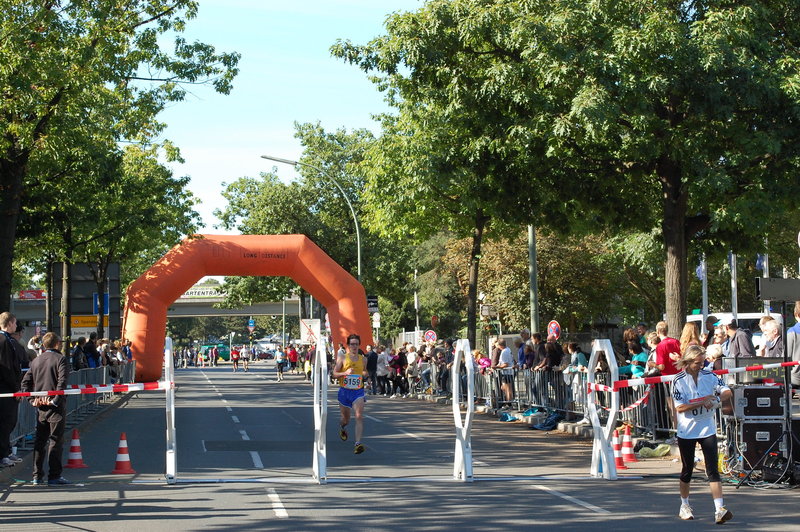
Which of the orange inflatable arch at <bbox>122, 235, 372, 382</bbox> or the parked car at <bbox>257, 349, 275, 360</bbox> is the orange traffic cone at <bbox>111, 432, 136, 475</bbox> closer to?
the orange inflatable arch at <bbox>122, 235, 372, 382</bbox>

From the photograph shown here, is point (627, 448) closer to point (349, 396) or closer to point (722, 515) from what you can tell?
point (349, 396)

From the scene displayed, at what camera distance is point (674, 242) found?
19109mm

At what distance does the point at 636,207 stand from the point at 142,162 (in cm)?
2239

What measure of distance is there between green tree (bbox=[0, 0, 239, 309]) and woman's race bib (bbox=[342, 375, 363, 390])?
7510 millimetres

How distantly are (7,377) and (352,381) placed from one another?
5161 millimetres

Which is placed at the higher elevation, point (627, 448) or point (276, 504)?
point (627, 448)

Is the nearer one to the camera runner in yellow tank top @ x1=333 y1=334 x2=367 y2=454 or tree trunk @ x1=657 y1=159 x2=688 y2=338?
runner in yellow tank top @ x1=333 y1=334 x2=367 y2=454

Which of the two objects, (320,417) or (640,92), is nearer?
(320,417)

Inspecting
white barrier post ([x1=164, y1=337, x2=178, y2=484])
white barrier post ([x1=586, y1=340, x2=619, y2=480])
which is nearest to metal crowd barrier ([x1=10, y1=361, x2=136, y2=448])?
Result: white barrier post ([x1=164, y1=337, x2=178, y2=484])

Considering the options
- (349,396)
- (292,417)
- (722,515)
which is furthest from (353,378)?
(292,417)

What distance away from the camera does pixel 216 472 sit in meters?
13.8

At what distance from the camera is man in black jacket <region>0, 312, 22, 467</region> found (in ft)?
43.2

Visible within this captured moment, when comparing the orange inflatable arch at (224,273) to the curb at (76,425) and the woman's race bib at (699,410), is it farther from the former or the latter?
the woman's race bib at (699,410)

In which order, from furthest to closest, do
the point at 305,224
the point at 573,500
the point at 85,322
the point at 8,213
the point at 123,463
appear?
1. the point at 305,224
2. the point at 85,322
3. the point at 8,213
4. the point at 123,463
5. the point at 573,500
